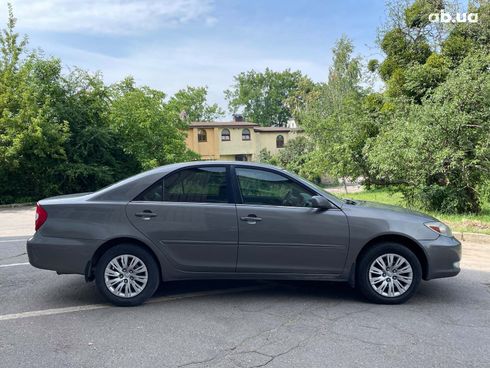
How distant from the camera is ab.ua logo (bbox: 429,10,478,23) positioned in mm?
17188

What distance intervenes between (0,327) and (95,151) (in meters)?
18.0

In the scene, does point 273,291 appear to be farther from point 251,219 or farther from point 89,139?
point 89,139

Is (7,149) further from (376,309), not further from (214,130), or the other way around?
(214,130)

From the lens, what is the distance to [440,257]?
4969 millimetres

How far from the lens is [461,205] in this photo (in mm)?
11547

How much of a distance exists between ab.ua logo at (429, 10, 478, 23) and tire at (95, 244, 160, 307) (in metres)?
16.6

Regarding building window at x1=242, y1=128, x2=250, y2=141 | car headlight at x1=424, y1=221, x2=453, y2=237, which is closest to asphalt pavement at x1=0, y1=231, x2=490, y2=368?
car headlight at x1=424, y1=221, x2=453, y2=237

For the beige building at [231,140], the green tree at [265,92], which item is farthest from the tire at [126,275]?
the green tree at [265,92]

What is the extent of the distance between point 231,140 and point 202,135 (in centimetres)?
303

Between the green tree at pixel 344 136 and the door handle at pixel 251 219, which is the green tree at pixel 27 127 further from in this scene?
the door handle at pixel 251 219

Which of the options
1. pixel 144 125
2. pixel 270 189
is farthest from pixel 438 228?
pixel 144 125

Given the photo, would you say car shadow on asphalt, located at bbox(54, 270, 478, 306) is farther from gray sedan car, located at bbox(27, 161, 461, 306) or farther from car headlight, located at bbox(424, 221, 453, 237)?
car headlight, located at bbox(424, 221, 453, 237)

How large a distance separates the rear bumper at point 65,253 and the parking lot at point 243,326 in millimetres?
486

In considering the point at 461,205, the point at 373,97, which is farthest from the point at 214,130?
the point at 461,205
